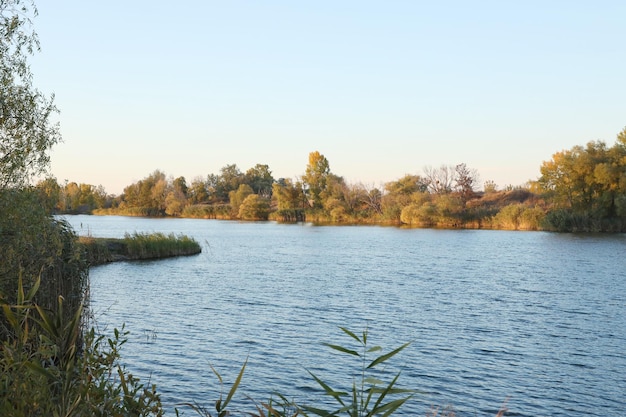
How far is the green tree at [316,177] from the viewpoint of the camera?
356 feet

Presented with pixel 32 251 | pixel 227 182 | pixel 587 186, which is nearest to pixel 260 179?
pixel 227 182

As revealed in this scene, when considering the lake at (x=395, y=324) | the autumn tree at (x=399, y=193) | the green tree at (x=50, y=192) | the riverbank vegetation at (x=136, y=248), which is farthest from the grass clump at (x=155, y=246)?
the autumn tree at (x=399, y=193)

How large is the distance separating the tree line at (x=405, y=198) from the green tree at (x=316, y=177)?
0.19 meters

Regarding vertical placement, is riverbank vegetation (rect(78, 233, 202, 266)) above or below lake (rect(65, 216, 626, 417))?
above

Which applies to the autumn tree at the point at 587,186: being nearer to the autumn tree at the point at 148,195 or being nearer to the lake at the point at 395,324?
the lake at the point at 395,324

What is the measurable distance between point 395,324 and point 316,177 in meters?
91.7

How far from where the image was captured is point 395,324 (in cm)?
1930

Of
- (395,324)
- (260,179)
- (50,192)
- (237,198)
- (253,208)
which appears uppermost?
(260,179)

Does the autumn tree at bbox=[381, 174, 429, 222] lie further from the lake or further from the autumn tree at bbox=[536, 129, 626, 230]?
the lake

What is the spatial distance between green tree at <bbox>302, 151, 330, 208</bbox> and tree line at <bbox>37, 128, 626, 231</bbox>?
19 centimetres

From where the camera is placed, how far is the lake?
13031mm

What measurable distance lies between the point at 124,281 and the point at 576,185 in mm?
56586

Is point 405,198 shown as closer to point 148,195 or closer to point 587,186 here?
point 587,186

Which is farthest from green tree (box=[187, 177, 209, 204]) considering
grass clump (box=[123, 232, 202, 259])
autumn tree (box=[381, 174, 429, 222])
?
grass clump (box=[123, 232, 202, 259])
